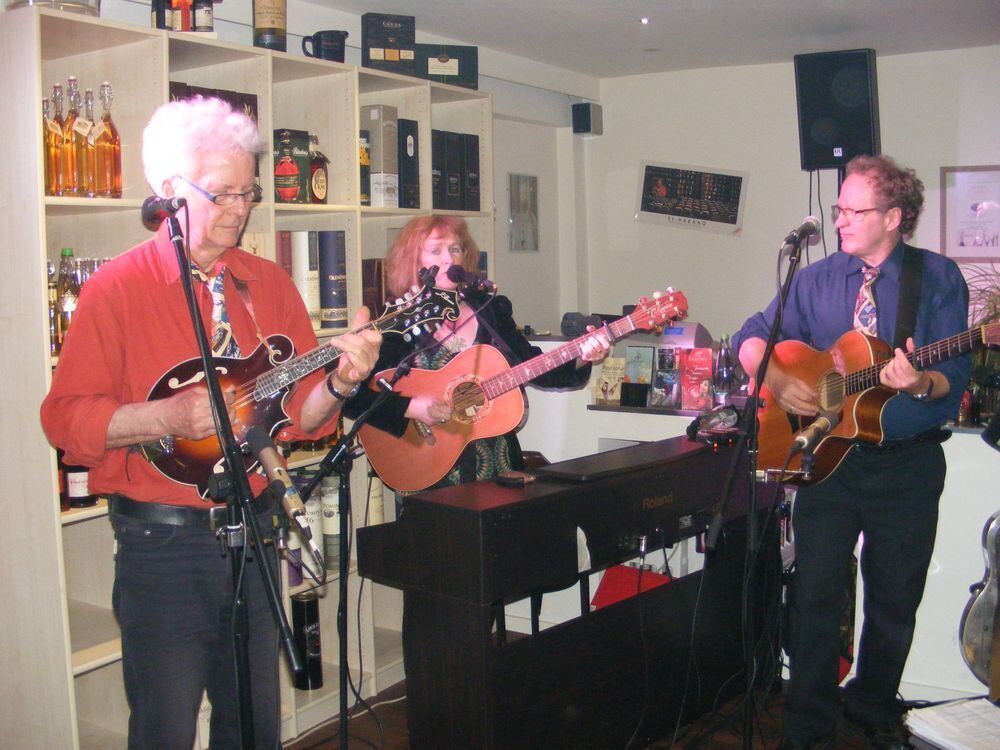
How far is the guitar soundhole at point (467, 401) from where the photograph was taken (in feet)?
9.42

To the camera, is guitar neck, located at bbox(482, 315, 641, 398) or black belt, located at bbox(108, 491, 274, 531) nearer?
black belt, located at bbox(108, 491, 274, 531)

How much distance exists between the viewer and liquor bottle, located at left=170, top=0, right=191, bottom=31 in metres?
2.77

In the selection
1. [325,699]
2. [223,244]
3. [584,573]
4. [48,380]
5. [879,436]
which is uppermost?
[223,244]

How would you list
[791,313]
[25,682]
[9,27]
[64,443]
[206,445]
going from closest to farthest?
[64,443] < [206,445] < [9,27] < [25,682] < [791,313]

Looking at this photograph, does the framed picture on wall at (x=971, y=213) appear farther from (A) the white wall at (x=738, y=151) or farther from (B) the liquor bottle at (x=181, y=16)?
(B) the liquor bottle at (x=181, y=16)

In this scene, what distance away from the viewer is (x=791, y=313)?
289cm

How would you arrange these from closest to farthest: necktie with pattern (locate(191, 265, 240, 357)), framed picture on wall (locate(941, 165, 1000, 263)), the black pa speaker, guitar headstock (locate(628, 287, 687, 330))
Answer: necktie with pattern (locate(191, 265, 240, 357)), guitar headstock (locate(628, 287, 687, 330)), the black pa speaker, framed picture on wall (locate(941, 165, 1000, 263))

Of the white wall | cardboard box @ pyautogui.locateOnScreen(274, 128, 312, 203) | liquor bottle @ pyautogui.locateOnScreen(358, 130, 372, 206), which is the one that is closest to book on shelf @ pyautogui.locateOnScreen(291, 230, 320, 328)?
cardboard box @ pyautogui.locateOnScreen(274, 128, 312, 203)

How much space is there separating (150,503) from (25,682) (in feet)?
3.42

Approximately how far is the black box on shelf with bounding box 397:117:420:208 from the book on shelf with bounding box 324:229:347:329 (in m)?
0.34

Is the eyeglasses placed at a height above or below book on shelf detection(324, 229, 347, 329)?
above

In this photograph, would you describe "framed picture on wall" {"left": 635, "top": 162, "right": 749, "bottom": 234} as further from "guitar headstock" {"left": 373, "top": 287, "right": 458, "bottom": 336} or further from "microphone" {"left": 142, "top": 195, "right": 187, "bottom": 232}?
"microphone" {"left": 142, "top": 195, "right": 187, "bottom": 232}

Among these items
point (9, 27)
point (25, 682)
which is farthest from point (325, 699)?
point (9, 27)

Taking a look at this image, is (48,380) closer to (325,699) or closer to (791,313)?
(325,699)
